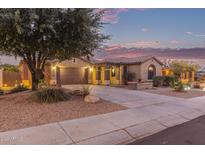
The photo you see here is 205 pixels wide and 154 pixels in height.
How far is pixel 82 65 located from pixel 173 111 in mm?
13435

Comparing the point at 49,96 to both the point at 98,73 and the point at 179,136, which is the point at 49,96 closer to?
the point at 179,136

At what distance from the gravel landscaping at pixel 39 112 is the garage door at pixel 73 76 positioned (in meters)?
10.1

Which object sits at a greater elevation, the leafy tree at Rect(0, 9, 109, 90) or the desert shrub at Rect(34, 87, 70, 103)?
the leafy tree at Rect(0, 9, 109, 90)

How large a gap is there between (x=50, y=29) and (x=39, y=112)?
353 cm

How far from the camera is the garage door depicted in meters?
17.5

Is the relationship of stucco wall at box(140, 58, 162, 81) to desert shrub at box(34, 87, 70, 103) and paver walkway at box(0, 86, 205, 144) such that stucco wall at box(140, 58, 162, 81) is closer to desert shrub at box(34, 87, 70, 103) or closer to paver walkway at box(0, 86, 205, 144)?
paver walkway at box(0, 86, 205, 144)

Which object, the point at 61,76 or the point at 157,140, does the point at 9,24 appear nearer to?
the point at 157,140

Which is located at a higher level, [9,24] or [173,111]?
[9,24]

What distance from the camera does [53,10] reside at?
23.5 ft

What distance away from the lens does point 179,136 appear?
411 centimetres

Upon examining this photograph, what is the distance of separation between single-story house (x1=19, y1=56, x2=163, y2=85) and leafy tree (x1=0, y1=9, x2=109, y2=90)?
9.00 metres

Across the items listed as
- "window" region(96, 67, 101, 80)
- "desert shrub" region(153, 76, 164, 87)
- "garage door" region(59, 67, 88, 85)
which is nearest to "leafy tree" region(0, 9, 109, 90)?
"garage door" region(59, 67, 88, 85)

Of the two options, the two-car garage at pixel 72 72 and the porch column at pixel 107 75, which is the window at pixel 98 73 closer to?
the porch column at pixel 107 75

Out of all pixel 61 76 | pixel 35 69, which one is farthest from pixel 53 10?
pixel 61 76
